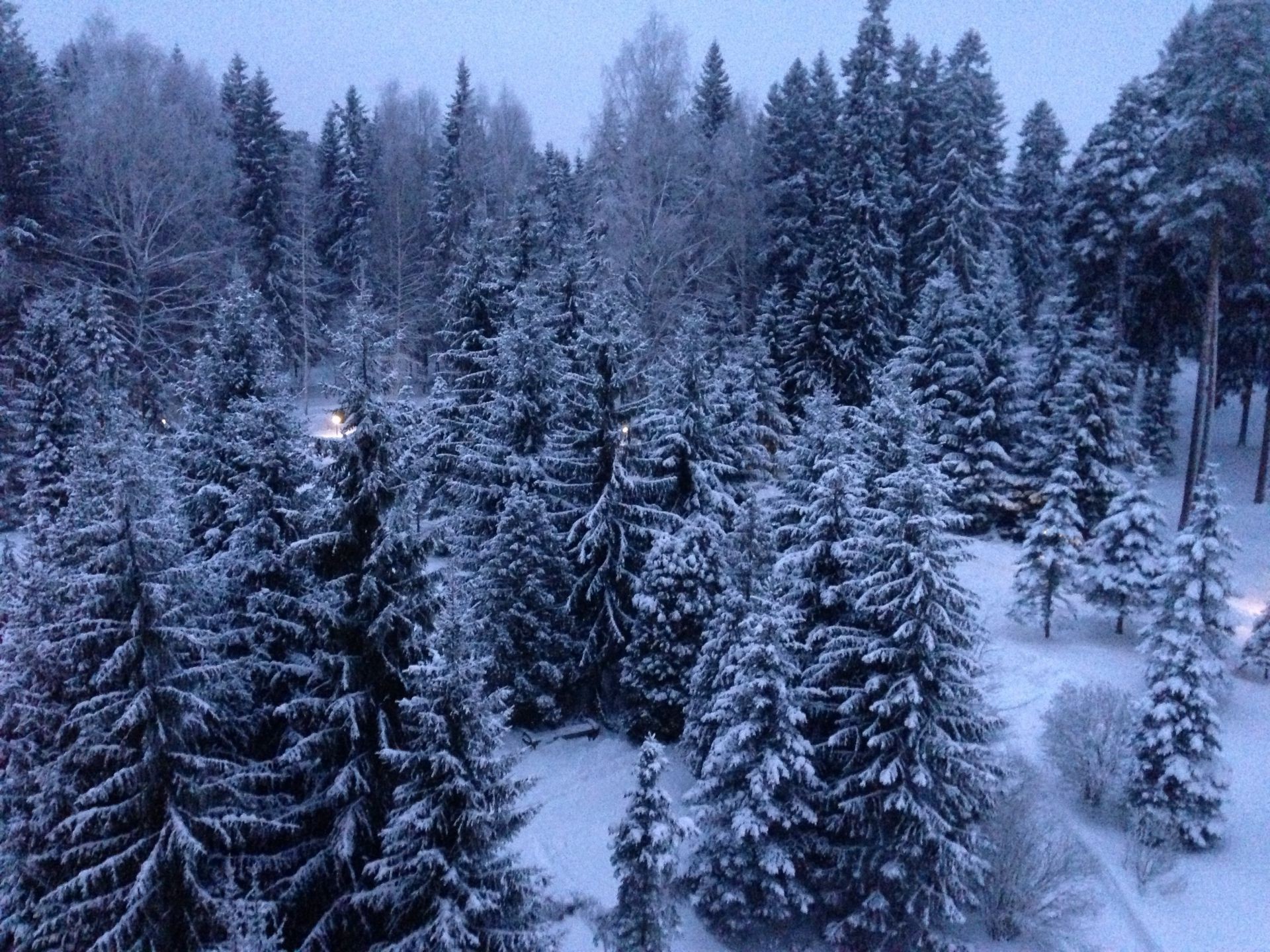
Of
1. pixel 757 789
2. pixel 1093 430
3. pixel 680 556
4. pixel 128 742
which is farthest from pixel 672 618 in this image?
pixel 1093 430

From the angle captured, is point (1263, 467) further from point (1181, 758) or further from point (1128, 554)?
point (1181, 758)

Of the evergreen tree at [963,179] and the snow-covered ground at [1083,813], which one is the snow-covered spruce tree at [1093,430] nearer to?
the snow-covered ground at [1083,813]

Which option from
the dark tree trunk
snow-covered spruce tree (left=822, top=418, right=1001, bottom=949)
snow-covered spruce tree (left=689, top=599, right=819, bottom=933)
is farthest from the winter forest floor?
the dark tree trunk

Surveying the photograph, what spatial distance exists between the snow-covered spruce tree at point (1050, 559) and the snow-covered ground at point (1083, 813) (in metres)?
0.93

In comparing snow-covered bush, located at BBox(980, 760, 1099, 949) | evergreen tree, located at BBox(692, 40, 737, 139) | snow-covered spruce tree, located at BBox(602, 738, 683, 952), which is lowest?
snow-covered bush, located at BBox(980, 760, 1099, 949)

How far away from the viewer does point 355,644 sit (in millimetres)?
14648

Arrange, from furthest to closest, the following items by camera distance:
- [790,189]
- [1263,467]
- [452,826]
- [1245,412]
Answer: [790,189] → [1245,412] → [1263,467] → [452,826]

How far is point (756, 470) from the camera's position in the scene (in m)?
28.9

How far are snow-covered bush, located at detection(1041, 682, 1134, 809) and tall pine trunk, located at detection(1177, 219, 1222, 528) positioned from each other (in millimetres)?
9804

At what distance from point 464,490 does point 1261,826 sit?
21.4m

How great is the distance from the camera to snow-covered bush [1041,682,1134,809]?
20000mm

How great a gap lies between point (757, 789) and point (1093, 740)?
9.30m

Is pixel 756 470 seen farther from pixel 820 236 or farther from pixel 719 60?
pixel 719 60

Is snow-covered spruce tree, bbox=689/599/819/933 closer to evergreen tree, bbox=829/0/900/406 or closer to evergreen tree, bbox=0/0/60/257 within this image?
evergreen tree, bbox=829/0/900/406
